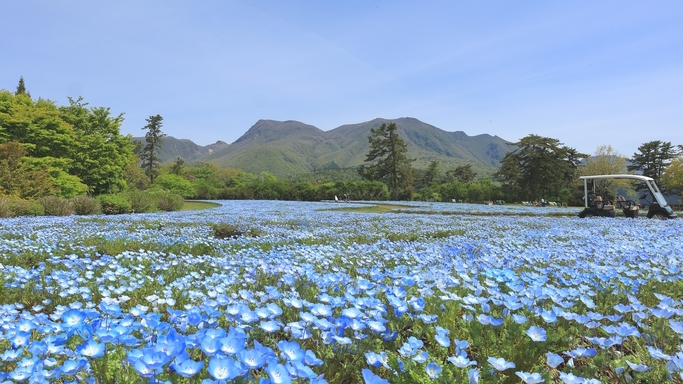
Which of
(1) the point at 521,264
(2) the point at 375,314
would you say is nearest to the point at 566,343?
(2) the point at 375,314

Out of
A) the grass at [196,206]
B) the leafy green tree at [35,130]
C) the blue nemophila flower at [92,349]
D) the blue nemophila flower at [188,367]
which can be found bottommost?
the grass at [196,206]

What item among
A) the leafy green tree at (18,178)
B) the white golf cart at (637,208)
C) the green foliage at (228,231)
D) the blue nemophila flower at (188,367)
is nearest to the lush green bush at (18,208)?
the leafy green tree at (18,178)

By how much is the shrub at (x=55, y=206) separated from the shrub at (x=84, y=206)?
2.43ft

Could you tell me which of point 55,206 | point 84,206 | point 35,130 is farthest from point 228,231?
point 35,130

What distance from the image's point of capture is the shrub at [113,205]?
19.9m

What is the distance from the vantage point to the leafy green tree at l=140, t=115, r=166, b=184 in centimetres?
6350

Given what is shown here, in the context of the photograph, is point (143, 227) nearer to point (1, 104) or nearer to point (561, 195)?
point (1, 104)

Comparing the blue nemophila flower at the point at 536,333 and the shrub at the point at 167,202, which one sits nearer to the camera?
the blue nemophila flower at the point at 536,333

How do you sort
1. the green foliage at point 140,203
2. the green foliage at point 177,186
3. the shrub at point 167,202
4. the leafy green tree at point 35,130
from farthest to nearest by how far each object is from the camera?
the green foliage at point 177,186, the leafy green tree at point 35,130, the shrub at point 167,202, the green foliage at point 140,203

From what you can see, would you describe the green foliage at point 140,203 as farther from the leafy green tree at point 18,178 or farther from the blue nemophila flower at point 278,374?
the blue nemophila flower at point 278,374

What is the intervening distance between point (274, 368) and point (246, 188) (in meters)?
52.1

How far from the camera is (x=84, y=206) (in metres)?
18.3

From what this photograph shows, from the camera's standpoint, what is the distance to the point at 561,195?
51.7m

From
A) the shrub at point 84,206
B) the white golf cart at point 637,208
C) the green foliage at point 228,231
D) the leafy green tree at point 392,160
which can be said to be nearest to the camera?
the green foliage at point 228,231
